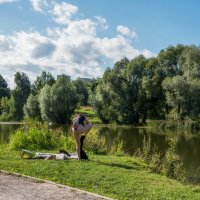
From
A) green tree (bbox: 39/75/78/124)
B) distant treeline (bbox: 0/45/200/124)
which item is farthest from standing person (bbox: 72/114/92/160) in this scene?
green tree (bbox: 39/75/78/124)

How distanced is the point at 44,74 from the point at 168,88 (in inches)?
1864

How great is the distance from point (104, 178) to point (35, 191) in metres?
2.43

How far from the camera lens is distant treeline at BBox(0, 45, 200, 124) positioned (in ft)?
200

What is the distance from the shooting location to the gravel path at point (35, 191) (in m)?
8.99

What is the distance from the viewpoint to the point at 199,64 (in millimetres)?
61156

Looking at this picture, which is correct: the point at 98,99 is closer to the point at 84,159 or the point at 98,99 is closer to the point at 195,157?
the point at 195,157

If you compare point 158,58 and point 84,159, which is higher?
point 158,58

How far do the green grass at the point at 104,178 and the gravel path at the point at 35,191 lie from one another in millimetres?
492

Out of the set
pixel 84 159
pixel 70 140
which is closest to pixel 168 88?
pixel 70 140

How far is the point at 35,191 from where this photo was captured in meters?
9.59

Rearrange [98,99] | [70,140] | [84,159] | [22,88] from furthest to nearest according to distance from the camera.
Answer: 1. [22,88]
2. [98,99]
3. [70,140]
4. [84,159]

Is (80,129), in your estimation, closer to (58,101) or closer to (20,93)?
(58,101)

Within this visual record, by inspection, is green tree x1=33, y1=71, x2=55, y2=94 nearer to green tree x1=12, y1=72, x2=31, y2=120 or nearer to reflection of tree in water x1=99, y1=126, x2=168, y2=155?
green tree x1=12, y1=72, x2=31, y2=120

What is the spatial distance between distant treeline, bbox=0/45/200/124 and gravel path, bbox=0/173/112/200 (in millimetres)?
50617
